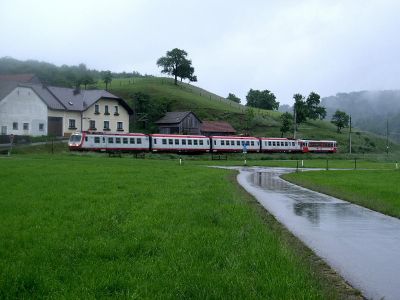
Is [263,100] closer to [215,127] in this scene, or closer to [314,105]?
[314,105]

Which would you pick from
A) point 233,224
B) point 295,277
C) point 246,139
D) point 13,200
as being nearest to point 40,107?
point 246,139

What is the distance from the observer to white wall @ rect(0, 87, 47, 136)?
62.7m

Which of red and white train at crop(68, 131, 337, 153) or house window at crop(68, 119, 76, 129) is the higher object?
house window at crop(68, 119, 76, 129)

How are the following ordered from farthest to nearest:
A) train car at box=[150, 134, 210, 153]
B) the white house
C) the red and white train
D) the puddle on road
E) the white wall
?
the white house < the white wall < train car at box=[150, 134, 210, 153] < the red and white train < the puddle on road

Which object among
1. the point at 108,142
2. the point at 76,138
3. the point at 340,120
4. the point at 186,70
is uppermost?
the point at 186,70

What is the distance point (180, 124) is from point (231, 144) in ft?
69.6

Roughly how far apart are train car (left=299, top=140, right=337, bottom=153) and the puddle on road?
58.1 m

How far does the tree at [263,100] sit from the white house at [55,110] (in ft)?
271

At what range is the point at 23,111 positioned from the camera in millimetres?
64562

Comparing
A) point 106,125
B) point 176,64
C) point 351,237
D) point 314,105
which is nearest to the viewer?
point 351,237

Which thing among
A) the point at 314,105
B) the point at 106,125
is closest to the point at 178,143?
the point at 106,125

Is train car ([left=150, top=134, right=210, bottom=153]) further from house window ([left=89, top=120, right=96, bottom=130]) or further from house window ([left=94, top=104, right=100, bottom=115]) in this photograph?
house window ([left=94, top=104, right=100, bottom=115])

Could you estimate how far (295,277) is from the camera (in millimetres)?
6293

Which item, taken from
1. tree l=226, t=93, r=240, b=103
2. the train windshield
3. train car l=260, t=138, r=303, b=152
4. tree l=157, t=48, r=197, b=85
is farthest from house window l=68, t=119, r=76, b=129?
tree l=226, t=93, r=240, b=103
